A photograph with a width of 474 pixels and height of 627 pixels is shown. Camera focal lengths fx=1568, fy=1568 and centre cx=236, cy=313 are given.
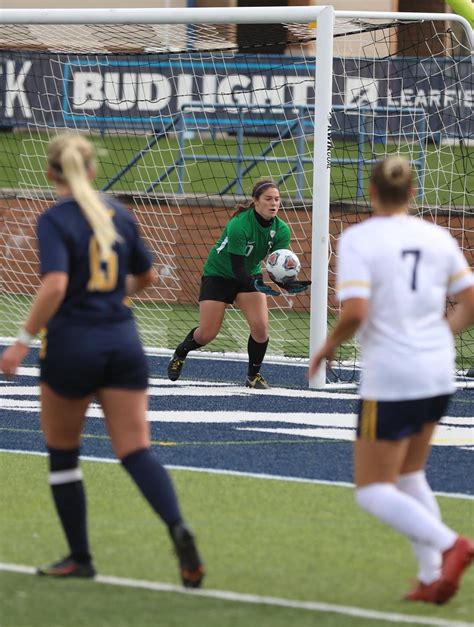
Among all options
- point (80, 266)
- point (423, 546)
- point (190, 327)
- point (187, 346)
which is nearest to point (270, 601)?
point (423, 546)

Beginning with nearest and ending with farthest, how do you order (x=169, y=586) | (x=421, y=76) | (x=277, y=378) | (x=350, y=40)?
(x=169, y=586)
(x=277, y=378)
(x=350, y=40)
(x=421, y=76)

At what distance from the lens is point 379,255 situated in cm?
645

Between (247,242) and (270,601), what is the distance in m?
7.26

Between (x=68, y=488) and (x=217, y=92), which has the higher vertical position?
(x=217, y=92)

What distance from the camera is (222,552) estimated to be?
7629mm

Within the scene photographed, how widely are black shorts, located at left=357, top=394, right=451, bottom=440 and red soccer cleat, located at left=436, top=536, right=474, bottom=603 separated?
500 millimetres

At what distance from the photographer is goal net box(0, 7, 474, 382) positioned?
1684 cm

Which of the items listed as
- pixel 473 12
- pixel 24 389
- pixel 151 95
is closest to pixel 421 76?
pixel 473 12

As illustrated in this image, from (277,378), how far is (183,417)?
9.03 ft

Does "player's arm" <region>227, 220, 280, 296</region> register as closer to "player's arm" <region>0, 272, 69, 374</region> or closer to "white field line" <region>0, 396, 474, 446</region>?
"white field line" <region>0, 396, 474, 446</region>

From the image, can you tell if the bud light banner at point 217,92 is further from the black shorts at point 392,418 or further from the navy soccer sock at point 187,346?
the black shorts at point 392,418

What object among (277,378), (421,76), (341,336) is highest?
(421,76)

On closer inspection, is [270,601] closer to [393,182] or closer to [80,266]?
[80,266]

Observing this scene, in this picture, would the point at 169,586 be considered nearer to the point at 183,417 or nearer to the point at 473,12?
the point at 183,417
